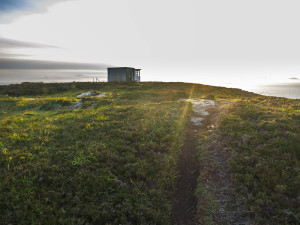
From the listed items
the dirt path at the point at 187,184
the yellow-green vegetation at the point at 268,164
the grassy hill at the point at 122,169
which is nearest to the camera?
the grassy hill at the point at 122,169

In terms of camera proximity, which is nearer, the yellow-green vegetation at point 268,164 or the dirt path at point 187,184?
the yellow-green vegetation at point 268,164

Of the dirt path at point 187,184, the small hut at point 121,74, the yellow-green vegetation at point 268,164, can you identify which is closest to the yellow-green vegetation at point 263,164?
the yellow-green vegetation at point 268,164

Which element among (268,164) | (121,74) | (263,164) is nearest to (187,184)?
(263,164)

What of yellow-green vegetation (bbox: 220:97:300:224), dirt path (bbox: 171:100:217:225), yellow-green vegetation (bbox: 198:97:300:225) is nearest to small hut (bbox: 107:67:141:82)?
dirt path (bbox: 171:100:217:225)

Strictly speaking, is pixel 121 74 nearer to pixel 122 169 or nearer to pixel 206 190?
pixel 122 169

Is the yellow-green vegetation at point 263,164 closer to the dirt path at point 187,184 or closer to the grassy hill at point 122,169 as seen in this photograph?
the grassy hill at point 122,169

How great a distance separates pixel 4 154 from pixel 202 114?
51.2 ft

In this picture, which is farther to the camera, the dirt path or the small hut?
the small hut

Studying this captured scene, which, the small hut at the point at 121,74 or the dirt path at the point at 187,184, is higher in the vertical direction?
the small hut at the point at 121,74

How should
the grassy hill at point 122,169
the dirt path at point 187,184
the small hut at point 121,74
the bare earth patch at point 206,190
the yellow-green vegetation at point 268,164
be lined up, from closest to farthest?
the grassy hill at point 122,169, the yellow-green vegetation at point 268,164, the bare earth patch at point 206,190, the dirt path at point 187,184, the small hut at point 121,74

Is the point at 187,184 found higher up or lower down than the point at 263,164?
lower down

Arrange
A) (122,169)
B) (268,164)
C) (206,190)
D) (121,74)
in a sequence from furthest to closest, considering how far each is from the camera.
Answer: (121,74) < (122,169) < (268,164) < (206,190)

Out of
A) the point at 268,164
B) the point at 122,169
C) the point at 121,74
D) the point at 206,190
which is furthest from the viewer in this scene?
the point at 121,74

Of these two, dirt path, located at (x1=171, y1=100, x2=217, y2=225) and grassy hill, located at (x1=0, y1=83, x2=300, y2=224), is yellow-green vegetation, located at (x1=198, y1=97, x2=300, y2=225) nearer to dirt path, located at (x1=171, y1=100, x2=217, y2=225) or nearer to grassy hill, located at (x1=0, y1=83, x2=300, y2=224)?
grassy hill, located at (x1=0, y1=83, x2=300, y2=224)
